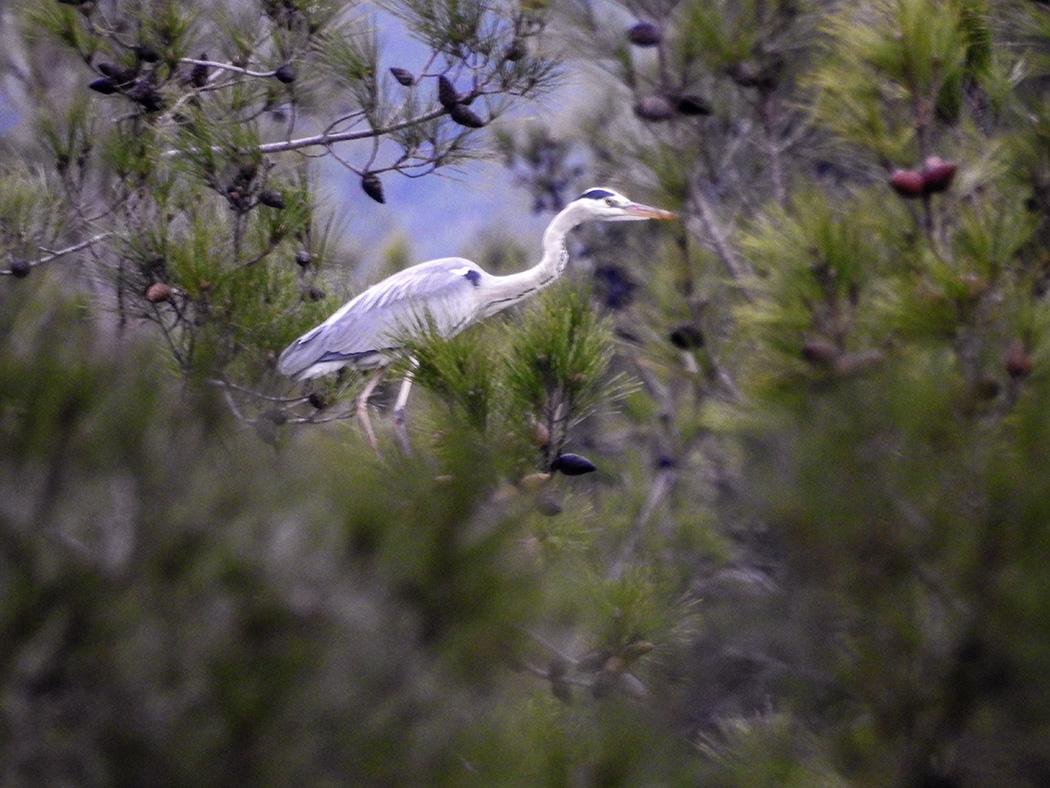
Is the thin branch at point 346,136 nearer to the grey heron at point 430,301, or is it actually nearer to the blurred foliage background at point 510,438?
the blurred foliage background at point 510,438

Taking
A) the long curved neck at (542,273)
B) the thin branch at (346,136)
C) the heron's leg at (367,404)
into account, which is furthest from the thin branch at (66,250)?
the long curved neck at (542,273)

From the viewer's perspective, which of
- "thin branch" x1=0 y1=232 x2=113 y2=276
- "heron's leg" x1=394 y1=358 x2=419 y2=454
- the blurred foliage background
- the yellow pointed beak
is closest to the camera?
the blurred foliage background

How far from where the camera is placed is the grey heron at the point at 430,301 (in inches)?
66.7

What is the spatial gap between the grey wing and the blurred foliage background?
2.0 inches

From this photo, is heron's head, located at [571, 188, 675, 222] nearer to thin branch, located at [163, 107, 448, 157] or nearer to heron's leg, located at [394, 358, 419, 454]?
thin branch, located at [163, 107, 448, 157]

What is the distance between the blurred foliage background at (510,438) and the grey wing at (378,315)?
2.0 inches

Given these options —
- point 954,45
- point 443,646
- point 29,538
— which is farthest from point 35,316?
point 954,45

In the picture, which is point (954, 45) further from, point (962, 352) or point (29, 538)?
point (29, 538)

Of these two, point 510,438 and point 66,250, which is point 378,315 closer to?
point 66,250

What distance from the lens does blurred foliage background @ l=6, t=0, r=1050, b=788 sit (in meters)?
0.62

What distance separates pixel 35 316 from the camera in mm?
775

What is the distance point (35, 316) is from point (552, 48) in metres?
1.01

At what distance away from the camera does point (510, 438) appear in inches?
48.0

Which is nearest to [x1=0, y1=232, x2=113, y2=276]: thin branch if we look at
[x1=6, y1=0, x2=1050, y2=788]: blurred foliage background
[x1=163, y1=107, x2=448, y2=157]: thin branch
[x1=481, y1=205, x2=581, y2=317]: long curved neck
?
[x1=6, y1=0, x2=1050, y2=788]: blurred foliage background
